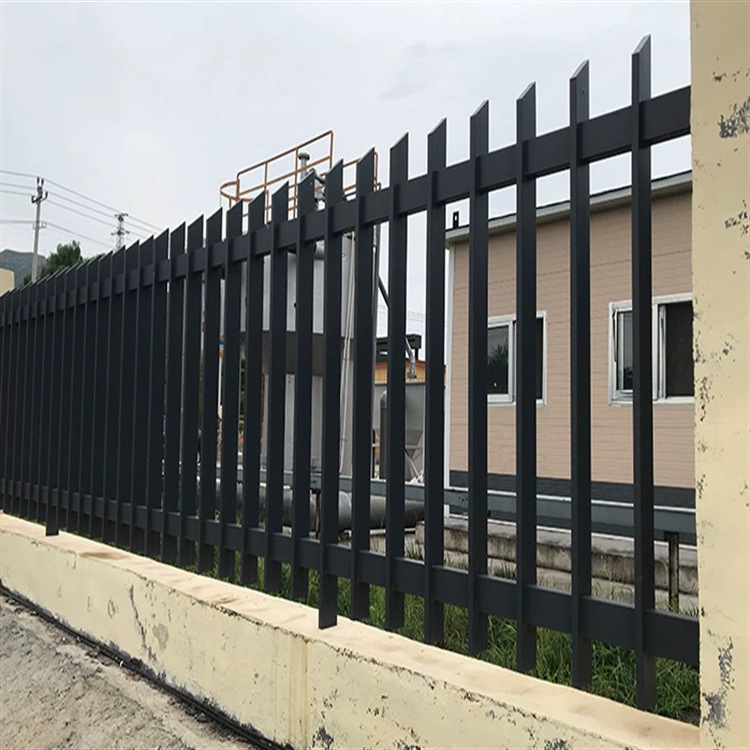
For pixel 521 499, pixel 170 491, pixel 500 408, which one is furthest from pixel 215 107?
pixel 521 499

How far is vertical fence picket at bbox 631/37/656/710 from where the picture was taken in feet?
6.24

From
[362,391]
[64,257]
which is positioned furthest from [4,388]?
[64,257]

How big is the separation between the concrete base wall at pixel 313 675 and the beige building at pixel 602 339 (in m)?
3.45

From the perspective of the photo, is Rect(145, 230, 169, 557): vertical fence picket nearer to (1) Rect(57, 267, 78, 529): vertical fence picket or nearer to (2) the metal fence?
(2) the metal fence

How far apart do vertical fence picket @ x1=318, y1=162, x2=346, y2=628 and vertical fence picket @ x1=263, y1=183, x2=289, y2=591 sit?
0.93 ft

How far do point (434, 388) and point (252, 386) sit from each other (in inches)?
42.3

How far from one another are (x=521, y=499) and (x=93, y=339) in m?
3.30

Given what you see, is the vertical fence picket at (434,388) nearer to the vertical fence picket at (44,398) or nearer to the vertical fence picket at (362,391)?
the vertical fence picket at (362,391)

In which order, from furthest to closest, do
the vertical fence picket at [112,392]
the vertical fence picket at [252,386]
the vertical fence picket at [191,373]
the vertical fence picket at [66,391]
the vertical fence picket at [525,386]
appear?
the vertical fence picket at [66,391] < the vertical fence picket at [112,392] < the vertical fence picket at [191,373] < the vertical fence picket at [252,386] < the vertical fence picket at [525,386]

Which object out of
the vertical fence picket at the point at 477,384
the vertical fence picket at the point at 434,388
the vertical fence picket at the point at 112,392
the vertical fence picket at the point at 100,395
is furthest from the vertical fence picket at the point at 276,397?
the vertical fence picket at the point at 100,395

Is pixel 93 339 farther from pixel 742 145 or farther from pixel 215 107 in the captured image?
pixel 215 107

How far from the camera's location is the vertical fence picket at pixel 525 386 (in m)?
2.15

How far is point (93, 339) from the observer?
14.9 ft

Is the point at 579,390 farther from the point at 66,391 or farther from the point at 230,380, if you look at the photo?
the point at 66,391
